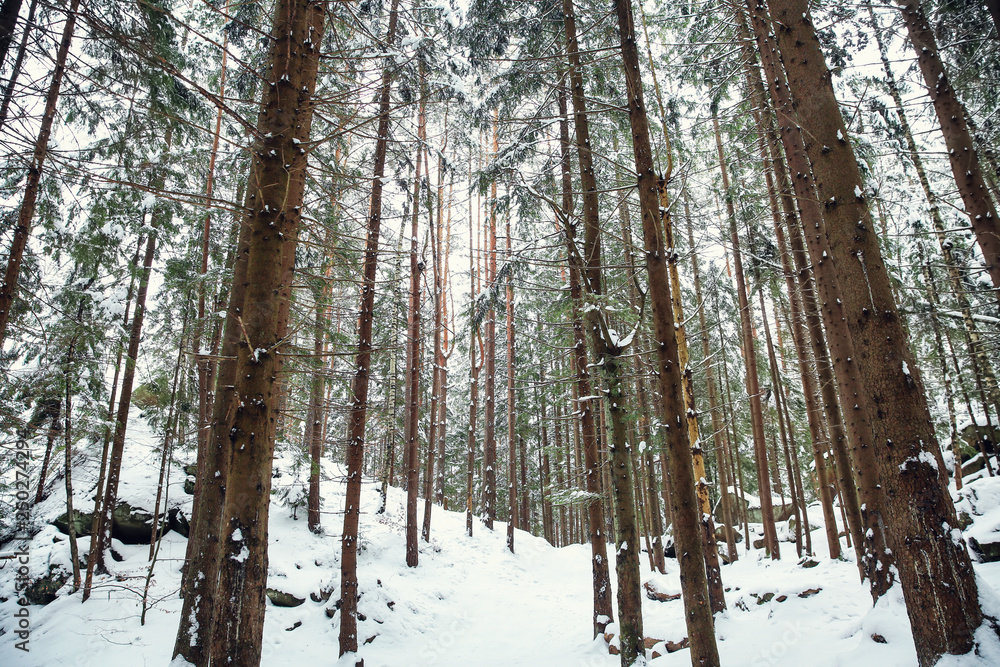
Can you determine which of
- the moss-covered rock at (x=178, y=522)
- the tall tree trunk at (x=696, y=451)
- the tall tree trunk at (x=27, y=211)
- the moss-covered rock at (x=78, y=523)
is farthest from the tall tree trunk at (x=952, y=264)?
the moss-covered rock at (x=78, y=523)

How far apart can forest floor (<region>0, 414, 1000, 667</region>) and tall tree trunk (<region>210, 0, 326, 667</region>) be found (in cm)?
473

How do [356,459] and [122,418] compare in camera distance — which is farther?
[122,418]

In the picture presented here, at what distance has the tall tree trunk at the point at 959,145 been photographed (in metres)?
5.76

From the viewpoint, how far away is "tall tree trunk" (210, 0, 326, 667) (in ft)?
9.48

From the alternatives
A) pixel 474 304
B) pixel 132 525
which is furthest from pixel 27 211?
pixel 132 525

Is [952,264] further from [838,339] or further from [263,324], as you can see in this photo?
[263,324]

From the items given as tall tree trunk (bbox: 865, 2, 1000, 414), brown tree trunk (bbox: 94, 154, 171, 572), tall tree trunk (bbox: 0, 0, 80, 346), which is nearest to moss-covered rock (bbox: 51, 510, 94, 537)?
brown tree trunk (bbox: 94, 154, 171, 572)

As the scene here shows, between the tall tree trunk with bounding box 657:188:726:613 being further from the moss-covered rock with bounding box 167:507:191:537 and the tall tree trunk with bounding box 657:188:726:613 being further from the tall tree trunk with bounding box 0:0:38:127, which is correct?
the moss-covered rock with bounding box 167:507:191:537

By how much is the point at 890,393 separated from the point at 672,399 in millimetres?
1596

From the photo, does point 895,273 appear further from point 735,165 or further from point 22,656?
point 22,656

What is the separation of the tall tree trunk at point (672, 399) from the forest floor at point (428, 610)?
162 cm

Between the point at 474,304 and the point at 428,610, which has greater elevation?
the point at 474,304

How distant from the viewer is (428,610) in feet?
33.2

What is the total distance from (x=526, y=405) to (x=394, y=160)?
40.5 ft
